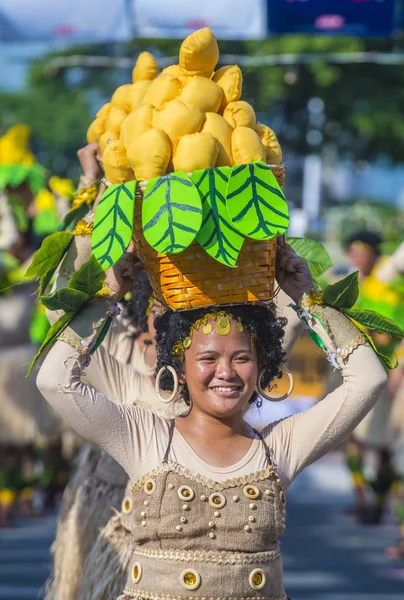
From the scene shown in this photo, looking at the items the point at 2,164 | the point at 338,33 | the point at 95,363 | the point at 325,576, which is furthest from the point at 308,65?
the point at 95,363

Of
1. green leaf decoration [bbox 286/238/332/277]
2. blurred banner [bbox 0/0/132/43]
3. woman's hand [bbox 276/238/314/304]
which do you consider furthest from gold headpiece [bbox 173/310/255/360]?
blurred banner [bbox 0/0/132/43]

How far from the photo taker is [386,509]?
11.1 metres

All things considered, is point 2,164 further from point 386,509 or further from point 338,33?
point 386,509

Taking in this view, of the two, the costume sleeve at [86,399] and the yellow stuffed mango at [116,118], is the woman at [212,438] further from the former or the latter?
the yellow stuffed mango at [116,118]

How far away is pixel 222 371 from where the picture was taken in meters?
3.90

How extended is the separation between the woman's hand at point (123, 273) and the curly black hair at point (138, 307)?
74 cm

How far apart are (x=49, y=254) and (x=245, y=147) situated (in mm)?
881

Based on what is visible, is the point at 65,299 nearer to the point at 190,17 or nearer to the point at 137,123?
the point at 137,123

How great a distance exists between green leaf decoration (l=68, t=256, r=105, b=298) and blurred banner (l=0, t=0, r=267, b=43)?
25.9ft

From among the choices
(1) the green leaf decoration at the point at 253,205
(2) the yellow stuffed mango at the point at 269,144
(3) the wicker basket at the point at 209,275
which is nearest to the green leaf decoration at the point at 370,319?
(3) the wicker basket at the point at 209,275

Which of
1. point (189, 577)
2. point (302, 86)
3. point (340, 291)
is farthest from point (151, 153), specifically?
point (302, 86)

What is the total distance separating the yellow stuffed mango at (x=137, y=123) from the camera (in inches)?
152

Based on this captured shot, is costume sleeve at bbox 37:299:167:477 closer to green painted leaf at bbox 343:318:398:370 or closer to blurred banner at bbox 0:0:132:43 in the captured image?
green painted leaf at bbox 343:318:398:370

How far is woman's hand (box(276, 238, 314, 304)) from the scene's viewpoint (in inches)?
161
